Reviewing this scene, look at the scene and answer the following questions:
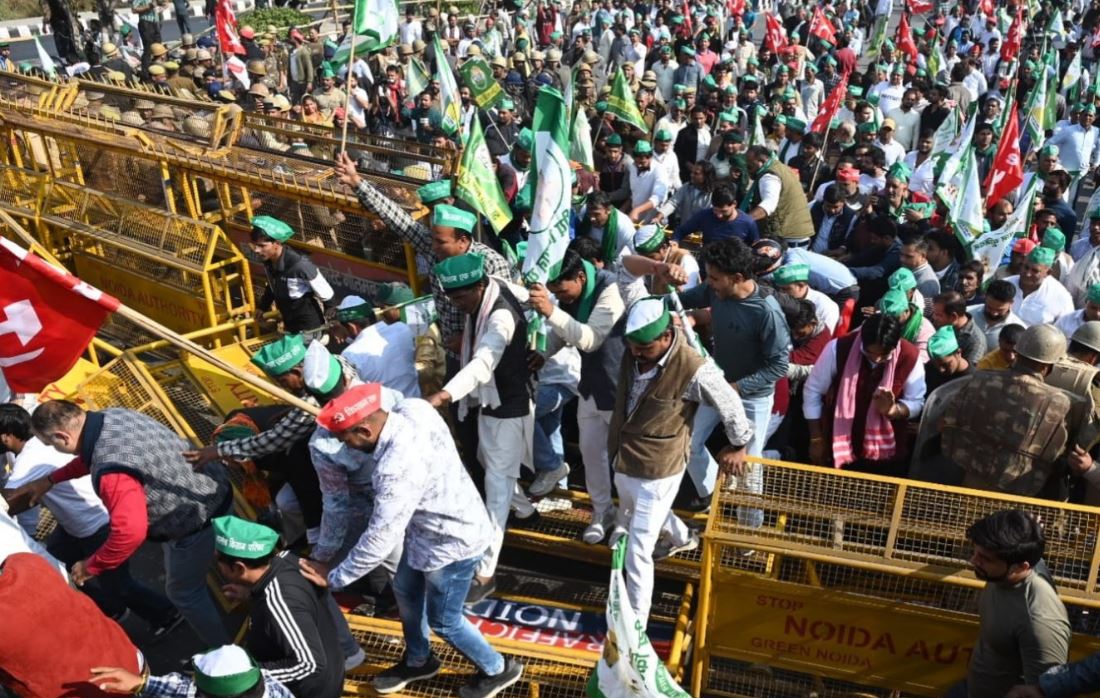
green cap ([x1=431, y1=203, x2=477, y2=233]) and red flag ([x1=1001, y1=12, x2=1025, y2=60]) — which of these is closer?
green cap ([x1=431, y1=203, x2=477, y2=233])

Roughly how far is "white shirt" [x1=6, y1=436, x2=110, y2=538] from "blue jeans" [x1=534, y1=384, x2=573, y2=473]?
2.58 m

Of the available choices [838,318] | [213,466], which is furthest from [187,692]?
[838,318]

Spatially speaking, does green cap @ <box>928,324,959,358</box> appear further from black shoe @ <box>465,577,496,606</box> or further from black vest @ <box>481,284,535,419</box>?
black shoe @ <box>465,577,496,606</box>

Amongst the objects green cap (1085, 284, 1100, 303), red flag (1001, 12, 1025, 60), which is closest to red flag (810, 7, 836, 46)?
red flag (1001, 12, 1025, 60)

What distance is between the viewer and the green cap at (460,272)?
4.98 m

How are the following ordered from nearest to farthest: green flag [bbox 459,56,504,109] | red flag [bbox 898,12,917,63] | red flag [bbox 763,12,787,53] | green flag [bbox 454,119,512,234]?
green flag [bbox 454,119,512,234] < green flag [bbox 459,56,504,109] < red flag [bbox 898,12,917,63] < red flag [bbox 763,12,787,53]

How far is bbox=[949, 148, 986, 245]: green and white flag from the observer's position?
26.1ft

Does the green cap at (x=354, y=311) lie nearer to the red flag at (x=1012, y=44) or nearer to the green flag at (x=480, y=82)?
the green flag at (x=480, y=82)

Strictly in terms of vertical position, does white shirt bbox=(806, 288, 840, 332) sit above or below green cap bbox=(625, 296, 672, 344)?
below

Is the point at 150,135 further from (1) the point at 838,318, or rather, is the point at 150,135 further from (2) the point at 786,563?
(2) the point at 786,563

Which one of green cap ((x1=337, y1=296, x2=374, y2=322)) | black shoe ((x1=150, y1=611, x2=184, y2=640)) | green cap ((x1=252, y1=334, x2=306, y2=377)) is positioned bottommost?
black shoe ((x1=150, y1=611, x2=184, y2=640))

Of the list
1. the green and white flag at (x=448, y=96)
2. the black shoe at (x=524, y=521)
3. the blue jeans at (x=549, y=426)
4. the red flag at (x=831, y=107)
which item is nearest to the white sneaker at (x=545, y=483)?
the blue jeans at (x=549, y=426)

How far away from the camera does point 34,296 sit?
4551mm

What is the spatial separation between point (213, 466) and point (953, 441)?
153 inches
